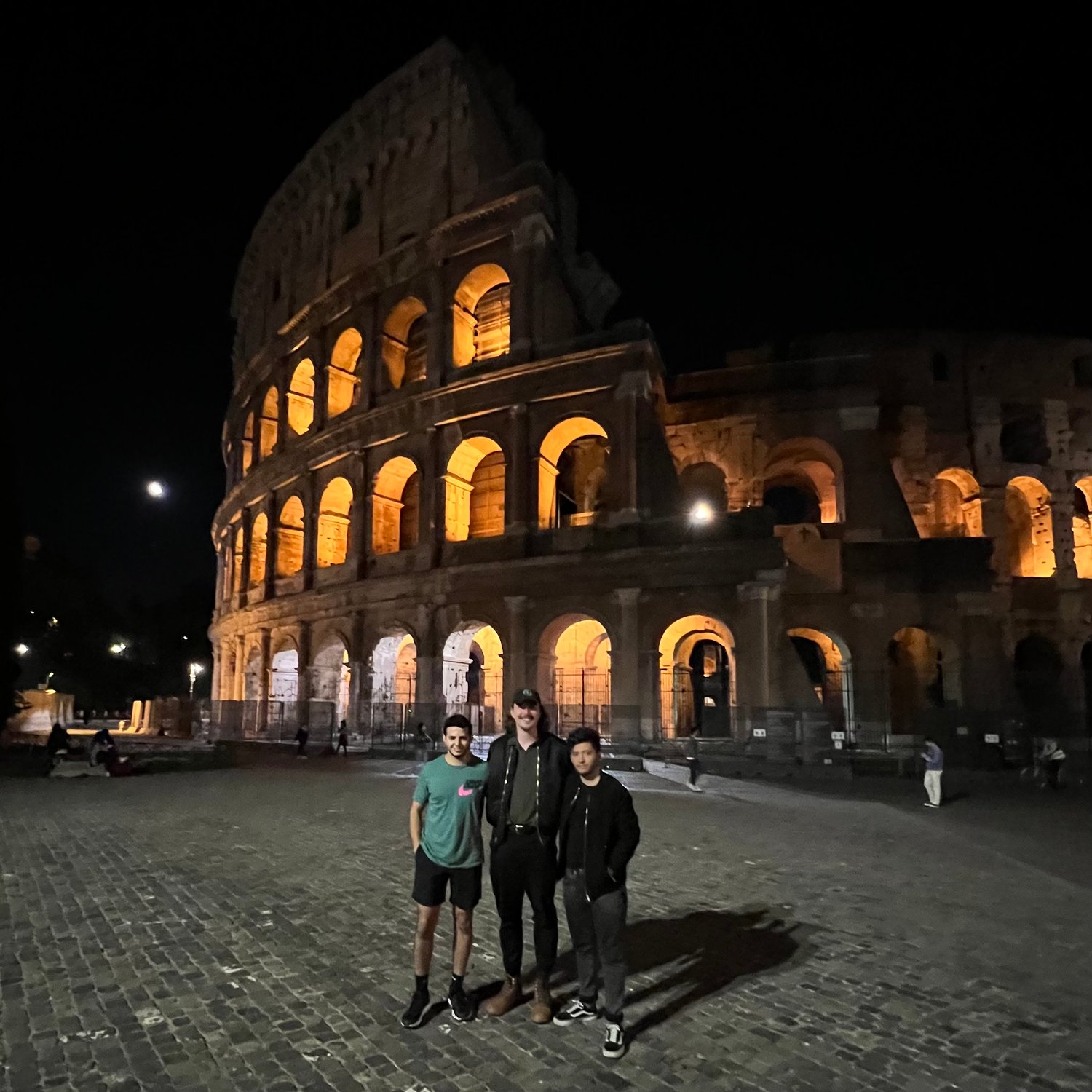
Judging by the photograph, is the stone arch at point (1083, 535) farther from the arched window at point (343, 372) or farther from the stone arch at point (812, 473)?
the arched window at point (343, 372)

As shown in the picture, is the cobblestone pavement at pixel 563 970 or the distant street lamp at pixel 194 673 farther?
the distant street lamp at pixel 194 673

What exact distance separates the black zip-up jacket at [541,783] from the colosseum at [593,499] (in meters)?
14.3

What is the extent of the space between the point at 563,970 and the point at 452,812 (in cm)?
146

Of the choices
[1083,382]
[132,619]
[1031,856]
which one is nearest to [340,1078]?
[1031,856]

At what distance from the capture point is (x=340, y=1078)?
3.56 m

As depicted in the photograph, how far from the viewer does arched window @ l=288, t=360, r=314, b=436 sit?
3041cm

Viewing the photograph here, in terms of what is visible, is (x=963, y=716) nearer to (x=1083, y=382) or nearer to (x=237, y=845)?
(x=1083, y=382)

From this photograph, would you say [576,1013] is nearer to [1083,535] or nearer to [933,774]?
[933,774]

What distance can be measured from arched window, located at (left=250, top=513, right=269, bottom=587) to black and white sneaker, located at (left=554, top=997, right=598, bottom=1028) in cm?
2879

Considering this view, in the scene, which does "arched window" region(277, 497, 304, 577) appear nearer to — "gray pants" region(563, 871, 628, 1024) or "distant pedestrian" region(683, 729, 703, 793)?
"distant pedestrian" region(683, 729, 703, 793)

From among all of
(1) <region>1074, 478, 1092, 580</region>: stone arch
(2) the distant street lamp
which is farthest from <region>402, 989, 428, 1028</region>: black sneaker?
(2) the distant street lamp

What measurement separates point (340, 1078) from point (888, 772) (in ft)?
54.3

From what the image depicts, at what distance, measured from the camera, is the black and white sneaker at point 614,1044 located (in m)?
3.71

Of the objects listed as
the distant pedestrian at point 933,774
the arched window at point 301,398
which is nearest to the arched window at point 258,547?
the arched window at point 301,398
